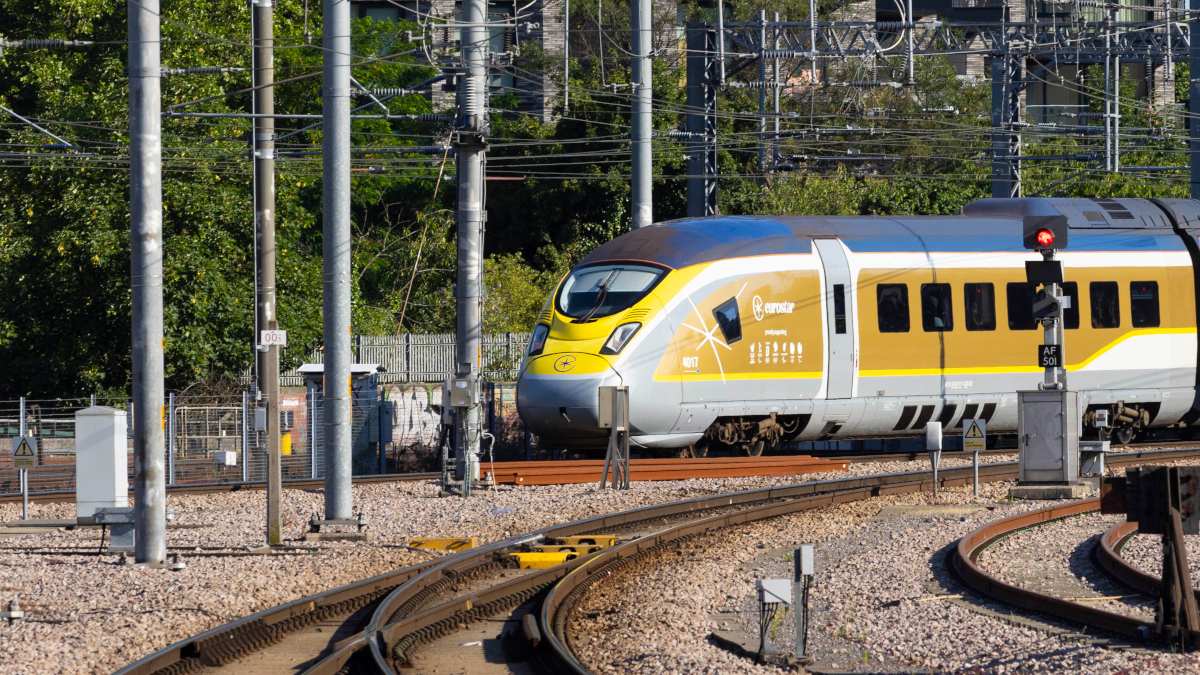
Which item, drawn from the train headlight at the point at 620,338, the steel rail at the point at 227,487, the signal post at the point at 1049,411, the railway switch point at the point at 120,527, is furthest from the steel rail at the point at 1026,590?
the steel rail at the point at 227,487

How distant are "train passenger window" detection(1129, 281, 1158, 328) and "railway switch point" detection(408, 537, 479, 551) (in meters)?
13.8

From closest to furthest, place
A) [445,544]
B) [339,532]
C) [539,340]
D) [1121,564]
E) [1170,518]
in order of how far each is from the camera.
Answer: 1. [1170,518]
2. [1121,564]
3. [445,544]
4. [339,532]
5. [539,340]

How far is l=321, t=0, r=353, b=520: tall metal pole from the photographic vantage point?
656 inches

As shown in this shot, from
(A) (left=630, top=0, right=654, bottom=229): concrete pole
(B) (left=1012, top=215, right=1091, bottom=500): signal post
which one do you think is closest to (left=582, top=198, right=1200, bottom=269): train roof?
(A) (left=630, top=0, right=654, bottom=229): concrete pole

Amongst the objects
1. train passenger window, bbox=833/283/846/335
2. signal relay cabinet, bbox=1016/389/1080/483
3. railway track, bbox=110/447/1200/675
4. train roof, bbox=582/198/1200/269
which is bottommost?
railway track, bbox=110/447/1200/675

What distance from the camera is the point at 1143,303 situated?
80.7 ft

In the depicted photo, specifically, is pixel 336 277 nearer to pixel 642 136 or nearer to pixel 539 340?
pixel 539 340

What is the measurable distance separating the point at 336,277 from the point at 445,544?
11.4 feet

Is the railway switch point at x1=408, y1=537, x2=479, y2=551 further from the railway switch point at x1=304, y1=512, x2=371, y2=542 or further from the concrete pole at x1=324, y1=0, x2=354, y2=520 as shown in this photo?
the concrete pole at x1=324, y1=0, x2=354, y2=520

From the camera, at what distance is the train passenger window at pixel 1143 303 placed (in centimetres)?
2450

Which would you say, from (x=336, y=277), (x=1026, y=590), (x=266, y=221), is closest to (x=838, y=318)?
(x=336, y=277)

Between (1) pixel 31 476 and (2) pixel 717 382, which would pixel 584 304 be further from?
(1) pixel 31 476

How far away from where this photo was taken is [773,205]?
4572 centimetres

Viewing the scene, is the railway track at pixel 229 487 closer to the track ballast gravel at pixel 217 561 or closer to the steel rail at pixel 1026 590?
the track ballast gravel at pixel 217 561
